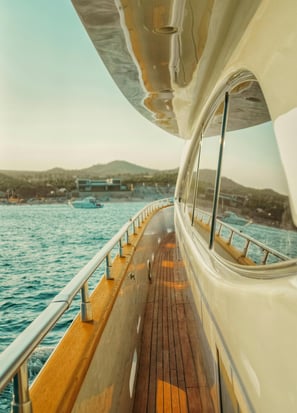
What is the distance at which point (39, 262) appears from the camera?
26.8 meters

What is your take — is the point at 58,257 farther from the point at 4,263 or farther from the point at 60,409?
the point at 60,409

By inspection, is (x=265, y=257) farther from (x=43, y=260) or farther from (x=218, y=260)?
(x=43, y=260)

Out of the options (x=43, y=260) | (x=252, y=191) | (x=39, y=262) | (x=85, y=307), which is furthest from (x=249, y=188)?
(x=43, y=260)

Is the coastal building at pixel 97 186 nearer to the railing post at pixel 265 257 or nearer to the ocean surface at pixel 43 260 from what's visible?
the ocean surface at pixel 43 260

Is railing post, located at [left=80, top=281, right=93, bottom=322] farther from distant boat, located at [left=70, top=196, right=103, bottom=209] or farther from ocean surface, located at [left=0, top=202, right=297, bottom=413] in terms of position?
distant boat, located at [left=70, top=196, right=103, bottom=209]

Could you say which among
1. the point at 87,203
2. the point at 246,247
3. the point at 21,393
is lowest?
the point at 87,203

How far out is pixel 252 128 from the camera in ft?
4.21

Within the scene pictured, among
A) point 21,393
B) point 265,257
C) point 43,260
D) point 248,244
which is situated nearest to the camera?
point 21,393

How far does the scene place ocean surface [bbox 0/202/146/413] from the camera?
10727mm

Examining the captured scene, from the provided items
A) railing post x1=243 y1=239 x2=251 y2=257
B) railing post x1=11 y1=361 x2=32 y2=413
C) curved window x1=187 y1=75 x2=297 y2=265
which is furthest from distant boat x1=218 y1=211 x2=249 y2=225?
railing post x1=11 y1=361 x2=32 y2=413

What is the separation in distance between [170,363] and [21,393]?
224 centimetres

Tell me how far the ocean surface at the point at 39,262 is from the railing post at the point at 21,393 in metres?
1.20

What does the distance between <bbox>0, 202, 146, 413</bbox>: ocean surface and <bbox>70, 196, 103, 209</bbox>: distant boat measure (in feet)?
3.34

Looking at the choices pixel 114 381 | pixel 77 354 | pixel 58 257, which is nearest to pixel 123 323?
pixel 114 381
